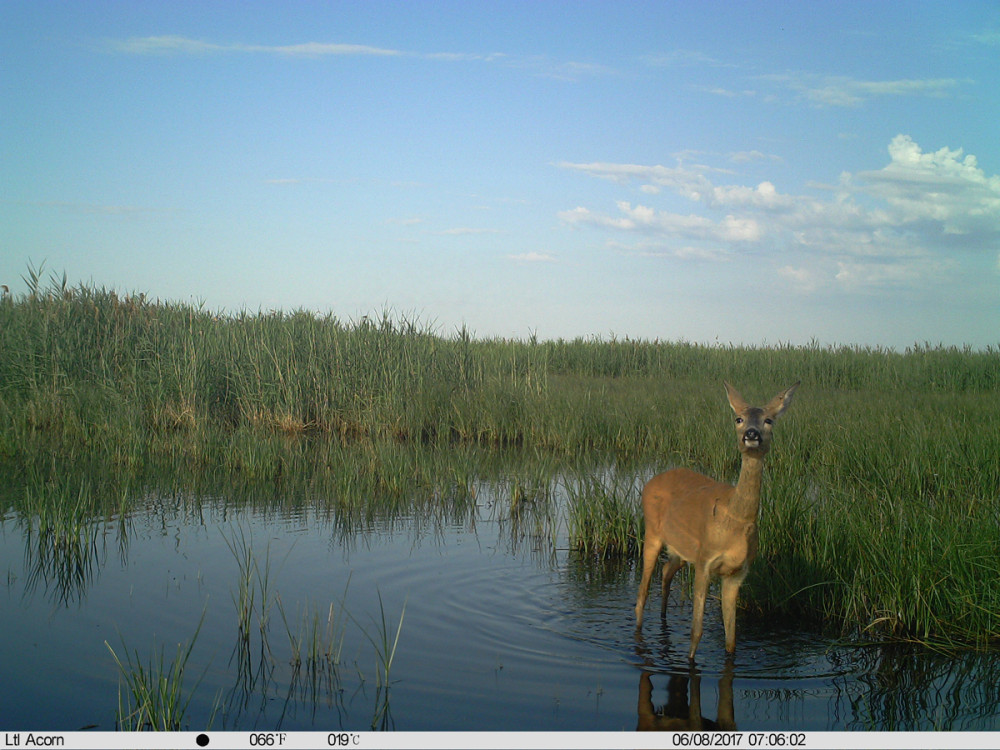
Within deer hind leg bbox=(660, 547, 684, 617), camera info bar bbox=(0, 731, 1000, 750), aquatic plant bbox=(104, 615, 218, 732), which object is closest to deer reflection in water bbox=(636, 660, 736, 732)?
camera info bar bbox=(0, 731, 1000, 750)

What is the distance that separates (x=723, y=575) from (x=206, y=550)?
506 cm

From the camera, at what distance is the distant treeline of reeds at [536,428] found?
606 cm

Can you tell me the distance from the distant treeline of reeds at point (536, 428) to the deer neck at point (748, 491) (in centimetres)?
132

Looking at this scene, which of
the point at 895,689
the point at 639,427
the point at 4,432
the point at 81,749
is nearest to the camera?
the point at 81,749

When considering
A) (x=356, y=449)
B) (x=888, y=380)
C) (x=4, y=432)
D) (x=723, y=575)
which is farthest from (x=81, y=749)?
(x=888, y=380)

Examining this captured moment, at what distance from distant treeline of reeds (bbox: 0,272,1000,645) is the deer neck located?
1.32 meters

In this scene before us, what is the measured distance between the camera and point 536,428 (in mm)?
14766

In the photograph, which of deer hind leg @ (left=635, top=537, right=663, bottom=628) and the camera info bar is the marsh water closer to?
deer hind leg @ (left=635, top=537, right=663, bottom=628)

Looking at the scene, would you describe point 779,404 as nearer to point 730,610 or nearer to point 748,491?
point 748,491

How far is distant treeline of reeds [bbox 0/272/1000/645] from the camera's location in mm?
6062

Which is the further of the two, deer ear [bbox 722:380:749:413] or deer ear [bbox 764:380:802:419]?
deer ear [bbox 722:380:749:413]

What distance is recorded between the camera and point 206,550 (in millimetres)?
7875

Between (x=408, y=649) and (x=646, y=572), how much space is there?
5.93ft

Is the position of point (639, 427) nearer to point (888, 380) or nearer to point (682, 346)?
point (888, 380)
